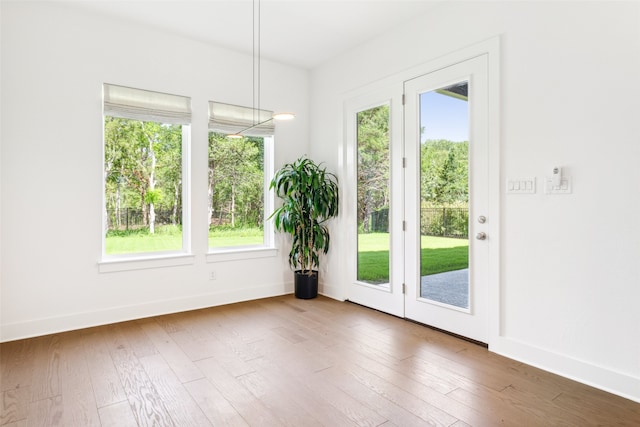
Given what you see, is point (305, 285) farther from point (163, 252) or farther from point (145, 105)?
point (145, 105)

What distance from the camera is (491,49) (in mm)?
2932

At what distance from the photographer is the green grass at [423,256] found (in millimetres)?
3252

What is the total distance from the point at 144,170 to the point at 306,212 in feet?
6.20

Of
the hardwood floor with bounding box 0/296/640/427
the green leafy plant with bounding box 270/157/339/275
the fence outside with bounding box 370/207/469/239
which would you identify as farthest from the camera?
the green leafy plant with bounding box 270/157/339/275

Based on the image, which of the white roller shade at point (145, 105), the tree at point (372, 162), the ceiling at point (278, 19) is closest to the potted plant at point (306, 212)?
the tree at point (372, 162)

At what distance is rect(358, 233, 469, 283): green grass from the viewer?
325cm

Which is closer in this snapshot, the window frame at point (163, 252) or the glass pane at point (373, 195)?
the window frame at point (163, 252)

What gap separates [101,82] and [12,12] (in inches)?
32.4

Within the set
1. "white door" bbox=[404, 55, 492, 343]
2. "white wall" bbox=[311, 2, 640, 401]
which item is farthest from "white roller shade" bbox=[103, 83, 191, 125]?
"white wall" bbox=[311, 2, 640, 401]

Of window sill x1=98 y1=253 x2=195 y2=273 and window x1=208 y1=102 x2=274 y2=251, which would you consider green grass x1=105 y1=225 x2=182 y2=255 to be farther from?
window x1=208 y1=102 x2=274 y2=251

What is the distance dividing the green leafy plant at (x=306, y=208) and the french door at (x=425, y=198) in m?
0.32

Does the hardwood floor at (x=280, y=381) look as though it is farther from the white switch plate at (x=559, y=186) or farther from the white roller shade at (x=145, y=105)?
the white roller shade at (x=145, y=105)

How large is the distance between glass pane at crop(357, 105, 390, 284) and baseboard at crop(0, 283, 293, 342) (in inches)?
52.3

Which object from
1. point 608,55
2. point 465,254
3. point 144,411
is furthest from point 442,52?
point 144,411
